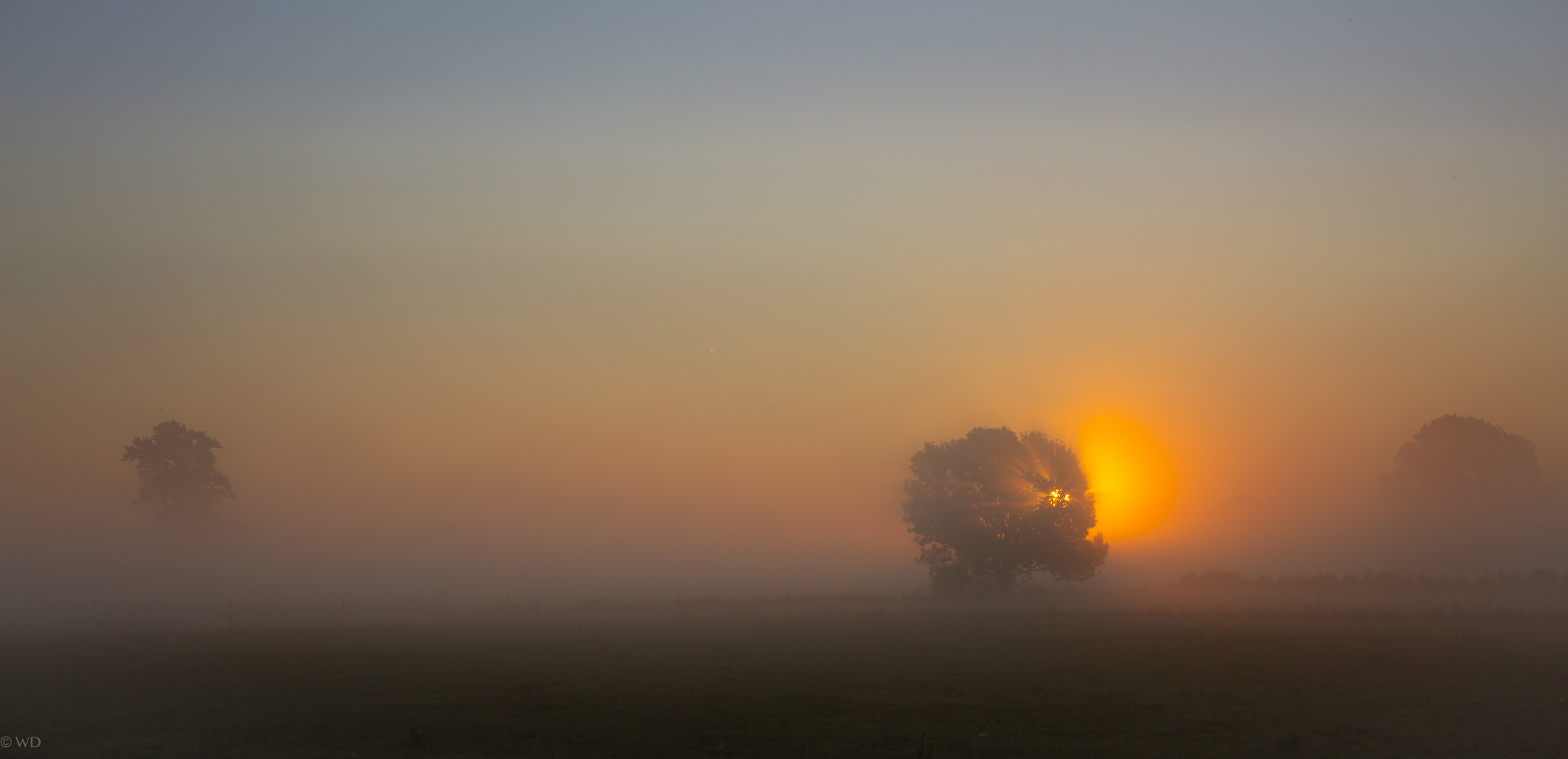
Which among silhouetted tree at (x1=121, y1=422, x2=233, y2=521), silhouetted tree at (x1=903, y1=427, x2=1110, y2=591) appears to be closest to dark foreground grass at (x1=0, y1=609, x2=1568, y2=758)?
silhouetted tree at (x1=903, y1=427, x2=1110, y2=591)

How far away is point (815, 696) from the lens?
24641 mm

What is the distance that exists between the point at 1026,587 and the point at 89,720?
58990 millimetres

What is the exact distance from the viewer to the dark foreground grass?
1911cm

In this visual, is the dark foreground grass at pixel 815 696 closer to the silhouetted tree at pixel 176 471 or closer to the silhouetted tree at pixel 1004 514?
the silhouetted tree at pixel 1004 514

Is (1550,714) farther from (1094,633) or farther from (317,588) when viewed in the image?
(317,588)

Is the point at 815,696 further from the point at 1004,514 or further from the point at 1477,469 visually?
the point at 1477,469

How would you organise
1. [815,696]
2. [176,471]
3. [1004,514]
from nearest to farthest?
[815,696] → [1004,514] → [176,471]

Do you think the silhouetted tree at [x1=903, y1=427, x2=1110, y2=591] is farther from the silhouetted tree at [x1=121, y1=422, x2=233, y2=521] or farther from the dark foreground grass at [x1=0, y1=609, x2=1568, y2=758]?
the silhouetted tree at [x1=121, y1=422, x2=233, y2=521]

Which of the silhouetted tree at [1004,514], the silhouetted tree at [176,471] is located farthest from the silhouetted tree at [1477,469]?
the silhouetted tree at [176,471]

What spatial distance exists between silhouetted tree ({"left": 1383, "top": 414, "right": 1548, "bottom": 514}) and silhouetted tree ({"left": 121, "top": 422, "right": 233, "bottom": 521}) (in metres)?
105

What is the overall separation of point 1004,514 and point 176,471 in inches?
2602

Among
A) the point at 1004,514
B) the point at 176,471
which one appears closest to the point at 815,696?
the point at 1004,514

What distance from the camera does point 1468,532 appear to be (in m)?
81.6

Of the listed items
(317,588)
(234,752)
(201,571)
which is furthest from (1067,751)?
(317,588)
